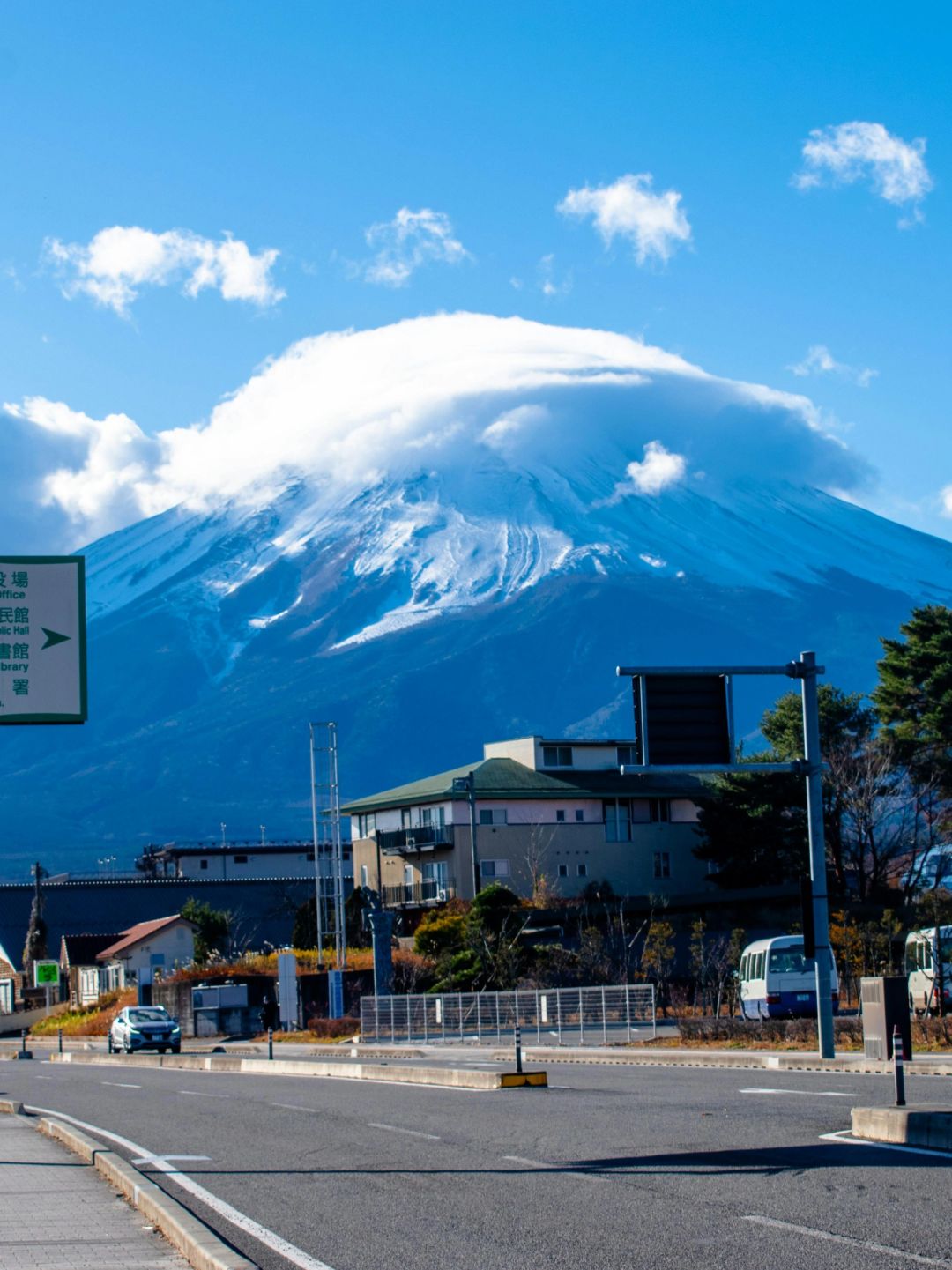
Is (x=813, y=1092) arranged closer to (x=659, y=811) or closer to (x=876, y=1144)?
→ (x=876, y=1144)

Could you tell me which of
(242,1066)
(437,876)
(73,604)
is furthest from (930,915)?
(73,604)

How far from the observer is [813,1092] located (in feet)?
66.3

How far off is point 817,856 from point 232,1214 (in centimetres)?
1705

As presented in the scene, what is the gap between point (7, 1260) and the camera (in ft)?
33.4

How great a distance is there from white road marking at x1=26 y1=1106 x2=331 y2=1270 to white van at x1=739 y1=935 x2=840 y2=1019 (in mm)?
24134

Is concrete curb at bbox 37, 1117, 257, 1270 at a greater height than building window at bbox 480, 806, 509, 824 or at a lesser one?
lesser

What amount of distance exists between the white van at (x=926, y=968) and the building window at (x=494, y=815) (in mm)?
37906

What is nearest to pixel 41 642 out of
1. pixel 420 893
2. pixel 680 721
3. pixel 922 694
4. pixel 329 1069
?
pixel 680 721

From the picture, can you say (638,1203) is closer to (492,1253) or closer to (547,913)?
(492,1253)

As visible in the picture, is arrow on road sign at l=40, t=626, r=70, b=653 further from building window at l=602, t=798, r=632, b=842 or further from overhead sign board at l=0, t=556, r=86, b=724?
building window at l=602, t=798, r=632, b=842

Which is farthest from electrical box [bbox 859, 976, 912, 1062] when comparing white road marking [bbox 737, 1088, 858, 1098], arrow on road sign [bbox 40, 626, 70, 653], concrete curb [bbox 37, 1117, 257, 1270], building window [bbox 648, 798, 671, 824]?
building window [bbox 648, 798, 671, 824]

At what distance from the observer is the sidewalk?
1023 cm

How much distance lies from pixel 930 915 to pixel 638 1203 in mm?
40799

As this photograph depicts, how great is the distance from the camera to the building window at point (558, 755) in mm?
79562
